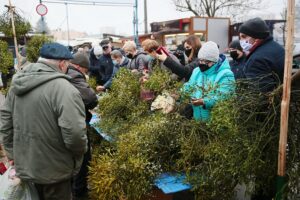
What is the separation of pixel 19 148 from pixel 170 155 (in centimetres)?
134

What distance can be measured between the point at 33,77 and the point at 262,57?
1966mm

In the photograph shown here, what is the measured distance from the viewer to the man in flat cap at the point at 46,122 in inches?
95.7

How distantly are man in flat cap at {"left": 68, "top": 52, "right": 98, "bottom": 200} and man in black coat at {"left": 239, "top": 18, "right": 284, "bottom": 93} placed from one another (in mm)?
1728

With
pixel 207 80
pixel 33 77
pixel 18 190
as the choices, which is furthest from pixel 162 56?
pixel 18 190

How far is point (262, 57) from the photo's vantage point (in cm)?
281

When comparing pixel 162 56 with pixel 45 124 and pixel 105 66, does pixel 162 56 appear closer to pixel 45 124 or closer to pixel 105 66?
pixel 45 124

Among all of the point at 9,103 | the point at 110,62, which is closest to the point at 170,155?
the point at 9,103

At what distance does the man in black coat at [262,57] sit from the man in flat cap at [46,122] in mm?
1470

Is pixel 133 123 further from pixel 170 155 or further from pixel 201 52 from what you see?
pixel 201 52

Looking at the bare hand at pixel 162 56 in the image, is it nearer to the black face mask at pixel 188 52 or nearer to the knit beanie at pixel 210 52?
the knit beanie at pixel 210 52

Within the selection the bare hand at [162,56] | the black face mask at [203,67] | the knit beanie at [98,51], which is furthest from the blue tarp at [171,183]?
the knit beanie at [98,51]

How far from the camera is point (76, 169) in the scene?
270 centimetres

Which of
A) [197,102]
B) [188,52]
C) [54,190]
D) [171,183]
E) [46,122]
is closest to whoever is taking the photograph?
[46,122]

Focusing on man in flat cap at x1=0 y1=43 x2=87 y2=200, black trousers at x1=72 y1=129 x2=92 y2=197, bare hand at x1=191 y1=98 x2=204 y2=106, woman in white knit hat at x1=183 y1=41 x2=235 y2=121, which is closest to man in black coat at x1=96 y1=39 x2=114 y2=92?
black trousers at x1=72 y1=129 x2=92 y2=197
